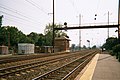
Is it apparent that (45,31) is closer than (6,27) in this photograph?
No

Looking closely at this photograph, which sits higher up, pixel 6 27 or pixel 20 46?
pixel 6 27

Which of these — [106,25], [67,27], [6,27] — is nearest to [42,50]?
[67,27]

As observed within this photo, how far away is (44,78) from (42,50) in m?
61.3

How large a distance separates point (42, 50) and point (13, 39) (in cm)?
2607

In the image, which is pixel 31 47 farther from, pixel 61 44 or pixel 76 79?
pixel 76 79

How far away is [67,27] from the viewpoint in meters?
75.7

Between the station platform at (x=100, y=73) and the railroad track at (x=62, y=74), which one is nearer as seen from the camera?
the railroad track at (x=62, y=74)

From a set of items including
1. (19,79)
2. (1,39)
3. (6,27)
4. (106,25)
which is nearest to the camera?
(19,79)

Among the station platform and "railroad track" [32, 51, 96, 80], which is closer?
"railroad track" [32, 51, 96, 80]

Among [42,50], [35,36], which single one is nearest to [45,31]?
[35,36]

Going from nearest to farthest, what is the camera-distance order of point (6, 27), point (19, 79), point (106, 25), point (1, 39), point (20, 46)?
point (19, 79) < point (20, 46) < point (106, 25) < point (1, 39) < point (6, 27)

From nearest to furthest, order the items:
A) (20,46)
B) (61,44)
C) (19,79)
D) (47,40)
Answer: (19,79) < (20,46) < (61,44) < (47,40)

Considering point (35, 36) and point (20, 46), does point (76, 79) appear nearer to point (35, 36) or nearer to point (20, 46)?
point (20, 46)

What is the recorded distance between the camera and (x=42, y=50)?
2990 inches
